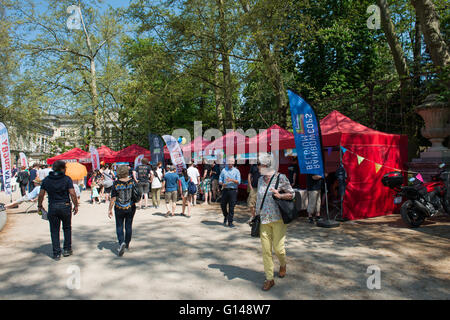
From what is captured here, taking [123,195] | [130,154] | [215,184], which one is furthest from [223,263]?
[130,154]

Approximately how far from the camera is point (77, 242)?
6.90 m

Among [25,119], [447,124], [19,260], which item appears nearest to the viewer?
[19,260]

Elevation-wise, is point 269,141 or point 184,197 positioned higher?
point 269,141

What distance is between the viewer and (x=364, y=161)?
9.02 metres

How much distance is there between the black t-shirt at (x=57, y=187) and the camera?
5664mm

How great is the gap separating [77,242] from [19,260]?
1326 millimetres

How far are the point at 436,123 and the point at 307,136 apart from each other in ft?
14.5

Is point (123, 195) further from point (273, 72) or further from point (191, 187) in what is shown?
point (273, 72)

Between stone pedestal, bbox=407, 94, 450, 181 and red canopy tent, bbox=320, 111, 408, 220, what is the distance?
0.67 metres

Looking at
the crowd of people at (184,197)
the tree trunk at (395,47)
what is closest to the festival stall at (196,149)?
the crowd of people at (184,197)

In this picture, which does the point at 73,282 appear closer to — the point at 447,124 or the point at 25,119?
the point at 447,124

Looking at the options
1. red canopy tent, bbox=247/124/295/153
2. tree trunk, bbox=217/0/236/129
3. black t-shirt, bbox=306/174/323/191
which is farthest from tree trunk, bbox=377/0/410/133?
tree trunk, bbox=217/0/236/129

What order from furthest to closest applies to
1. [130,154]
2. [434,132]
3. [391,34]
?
[130,154]
[391,34]
[434,132]
